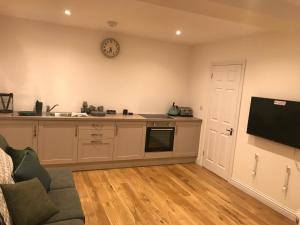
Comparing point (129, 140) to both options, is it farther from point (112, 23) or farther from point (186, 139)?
point (112, 23)

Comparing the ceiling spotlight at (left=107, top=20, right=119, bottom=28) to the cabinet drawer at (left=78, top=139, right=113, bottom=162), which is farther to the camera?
the cabinet drawer at (left=78, top=139, right=113, bottom=162)

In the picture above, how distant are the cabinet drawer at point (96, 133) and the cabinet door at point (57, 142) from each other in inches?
4.5

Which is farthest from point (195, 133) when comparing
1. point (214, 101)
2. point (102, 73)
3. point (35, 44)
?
point (35, 44)

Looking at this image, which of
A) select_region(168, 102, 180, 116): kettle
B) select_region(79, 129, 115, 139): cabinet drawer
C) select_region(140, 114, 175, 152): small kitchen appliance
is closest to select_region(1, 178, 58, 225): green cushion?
select_region(79, 129, 115, 139): cabinet drawer

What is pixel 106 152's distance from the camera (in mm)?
4328

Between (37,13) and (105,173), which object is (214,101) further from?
(37,13)

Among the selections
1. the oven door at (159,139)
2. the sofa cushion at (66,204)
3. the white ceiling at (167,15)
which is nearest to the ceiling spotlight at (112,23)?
the white ceiling at (167,15)

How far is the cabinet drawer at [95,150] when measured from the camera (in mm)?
4145

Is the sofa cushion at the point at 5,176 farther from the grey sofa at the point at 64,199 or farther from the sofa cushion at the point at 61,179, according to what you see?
the sofa cushion at the point at 61,179

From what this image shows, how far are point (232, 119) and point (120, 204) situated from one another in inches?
92.5

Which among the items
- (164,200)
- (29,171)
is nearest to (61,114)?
(29,171)

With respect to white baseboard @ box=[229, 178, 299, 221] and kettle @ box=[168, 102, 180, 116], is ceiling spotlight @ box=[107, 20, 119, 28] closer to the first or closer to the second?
kettle @ box=[168, 102, 180, 116]

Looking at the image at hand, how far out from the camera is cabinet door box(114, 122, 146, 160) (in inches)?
173

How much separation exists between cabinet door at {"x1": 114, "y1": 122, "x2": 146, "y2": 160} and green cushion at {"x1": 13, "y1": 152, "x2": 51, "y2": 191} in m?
2.08
